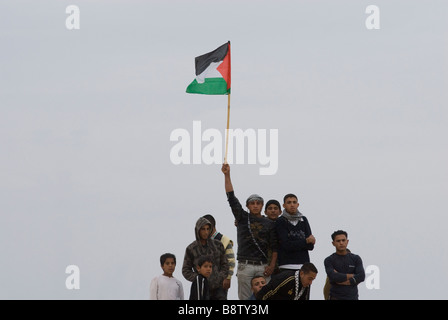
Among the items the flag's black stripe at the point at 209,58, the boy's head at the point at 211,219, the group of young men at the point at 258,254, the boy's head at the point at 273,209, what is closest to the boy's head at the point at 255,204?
the group of young men at the point at 258,254

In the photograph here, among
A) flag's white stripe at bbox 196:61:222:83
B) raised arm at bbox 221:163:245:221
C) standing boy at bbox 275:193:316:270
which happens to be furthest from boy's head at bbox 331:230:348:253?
flag's white stripe at bbox 196:61:222:83

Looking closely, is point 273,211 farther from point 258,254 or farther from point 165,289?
point 165,289

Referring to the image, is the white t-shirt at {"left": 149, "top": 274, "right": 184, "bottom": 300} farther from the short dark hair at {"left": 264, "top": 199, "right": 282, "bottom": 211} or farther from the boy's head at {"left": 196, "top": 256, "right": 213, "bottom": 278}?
the short dark hair at {"left": 264, "top": 199, "right": 282, "bottom": 211}

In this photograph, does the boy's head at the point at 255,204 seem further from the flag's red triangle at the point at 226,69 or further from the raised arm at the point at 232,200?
the flag's red triangle at the point at 226,69

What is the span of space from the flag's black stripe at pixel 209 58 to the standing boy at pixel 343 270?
19.4 ft

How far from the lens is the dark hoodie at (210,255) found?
70.0ft

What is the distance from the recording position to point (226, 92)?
2509 centimetres

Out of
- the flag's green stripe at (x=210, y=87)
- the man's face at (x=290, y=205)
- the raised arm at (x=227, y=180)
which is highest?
the flag's green stripe at (x=210, y=87)

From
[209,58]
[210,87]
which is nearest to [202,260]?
[210,87]

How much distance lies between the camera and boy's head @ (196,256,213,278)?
833 inches

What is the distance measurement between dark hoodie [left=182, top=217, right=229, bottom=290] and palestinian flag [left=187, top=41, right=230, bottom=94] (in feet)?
15.0

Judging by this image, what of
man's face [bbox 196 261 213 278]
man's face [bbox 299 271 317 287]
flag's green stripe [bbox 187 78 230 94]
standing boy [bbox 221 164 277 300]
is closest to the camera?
man's face [bbox 299 271 317 287]
